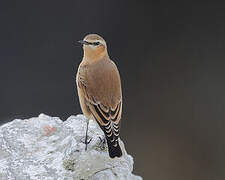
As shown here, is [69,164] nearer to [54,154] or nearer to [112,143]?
[54,154]

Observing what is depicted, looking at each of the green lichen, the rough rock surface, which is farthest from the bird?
the green lichen

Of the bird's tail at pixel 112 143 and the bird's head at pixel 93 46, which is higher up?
the bird's head at pixel 93 46

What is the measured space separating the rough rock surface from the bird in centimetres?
18

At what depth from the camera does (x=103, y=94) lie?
6012 mm

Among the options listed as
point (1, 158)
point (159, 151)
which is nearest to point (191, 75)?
point (159, 151)

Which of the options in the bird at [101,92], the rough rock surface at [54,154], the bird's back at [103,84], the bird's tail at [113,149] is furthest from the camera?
the bird's back at [103,84]

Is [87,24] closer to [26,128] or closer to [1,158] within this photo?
[26,128]

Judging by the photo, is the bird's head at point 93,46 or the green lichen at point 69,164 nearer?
the green lichen at point 69,164

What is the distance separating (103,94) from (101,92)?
0.10 ft

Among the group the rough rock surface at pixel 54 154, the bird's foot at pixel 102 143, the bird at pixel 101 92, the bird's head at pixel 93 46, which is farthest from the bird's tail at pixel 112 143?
the bird's head at pixel 93 46

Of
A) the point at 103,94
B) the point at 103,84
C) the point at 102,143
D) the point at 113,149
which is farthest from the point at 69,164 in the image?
the point at 103,84

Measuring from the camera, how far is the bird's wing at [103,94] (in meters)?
5.91

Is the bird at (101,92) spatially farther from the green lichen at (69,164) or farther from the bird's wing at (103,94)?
the green lichen at (69,164)

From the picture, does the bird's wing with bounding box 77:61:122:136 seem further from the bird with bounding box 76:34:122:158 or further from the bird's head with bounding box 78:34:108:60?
the bird's head with bounding box 78:34:108:60
